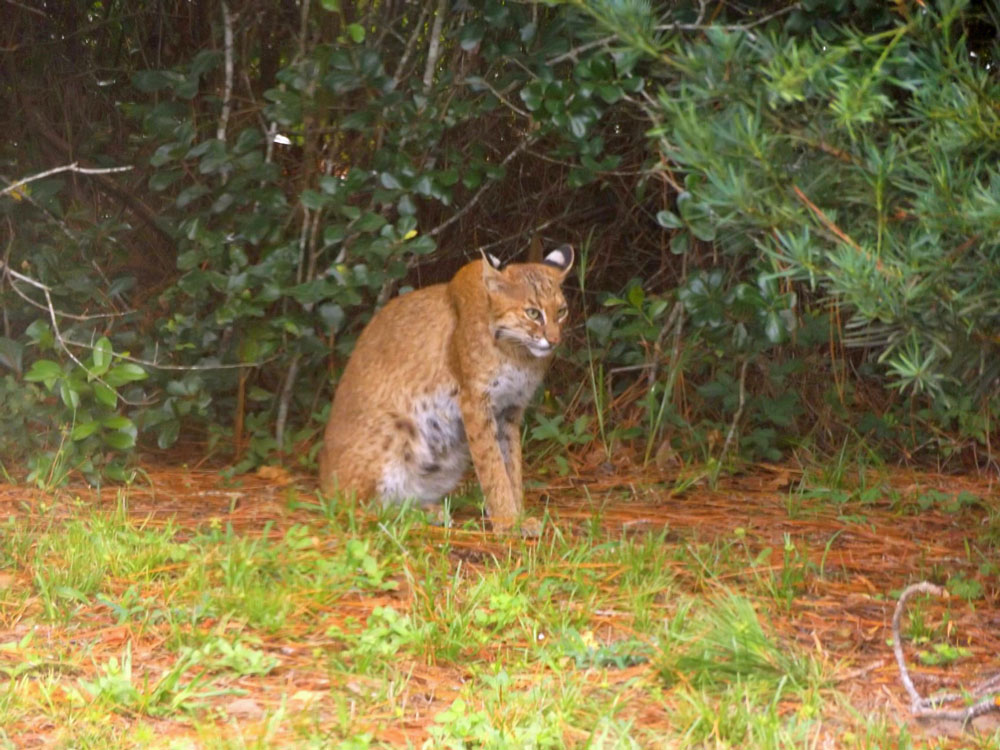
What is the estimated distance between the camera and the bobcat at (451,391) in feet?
17.6

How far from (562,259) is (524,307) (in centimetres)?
47

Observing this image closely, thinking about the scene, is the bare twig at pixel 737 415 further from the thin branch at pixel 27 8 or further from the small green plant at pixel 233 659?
the thin branch at pixel 27 8

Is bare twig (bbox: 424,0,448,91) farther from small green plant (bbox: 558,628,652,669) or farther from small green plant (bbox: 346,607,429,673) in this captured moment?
small green plant (bbox: 558,628,652,669)

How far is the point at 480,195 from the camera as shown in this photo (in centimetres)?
645

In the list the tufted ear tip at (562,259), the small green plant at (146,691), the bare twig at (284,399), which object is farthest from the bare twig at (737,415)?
the small green plant at (146,691)

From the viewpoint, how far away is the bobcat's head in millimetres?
5359

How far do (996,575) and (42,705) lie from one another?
2962mm

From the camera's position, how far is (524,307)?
5375mm

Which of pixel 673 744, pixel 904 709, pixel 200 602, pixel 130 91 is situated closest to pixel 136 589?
pixel 200 602

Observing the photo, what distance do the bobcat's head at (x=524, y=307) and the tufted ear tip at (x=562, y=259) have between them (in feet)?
0.72

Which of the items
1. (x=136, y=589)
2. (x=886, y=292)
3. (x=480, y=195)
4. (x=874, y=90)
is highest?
(x=874, y=90)

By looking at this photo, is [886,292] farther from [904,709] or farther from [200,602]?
[200,602]

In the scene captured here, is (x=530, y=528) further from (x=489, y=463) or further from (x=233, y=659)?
(x=233, y=659)

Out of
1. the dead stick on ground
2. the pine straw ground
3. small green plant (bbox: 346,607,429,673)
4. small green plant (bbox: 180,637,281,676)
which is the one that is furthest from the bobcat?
the dead stick on ground
